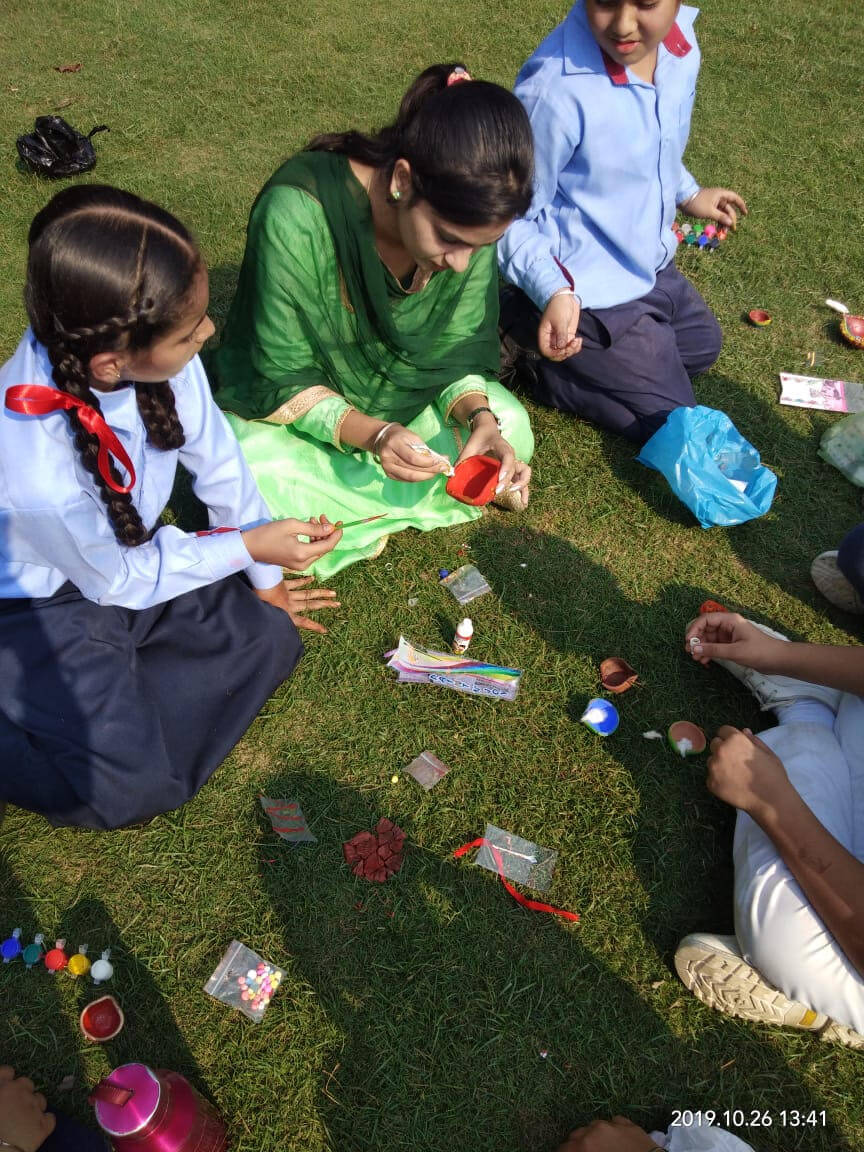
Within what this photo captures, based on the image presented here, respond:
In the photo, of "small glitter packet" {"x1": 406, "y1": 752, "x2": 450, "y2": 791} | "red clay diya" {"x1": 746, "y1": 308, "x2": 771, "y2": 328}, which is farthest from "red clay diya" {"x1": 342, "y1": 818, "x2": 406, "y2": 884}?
"red clay diya" {"x1": 746, "y1": 308, "x2": 771, "y2": 328}

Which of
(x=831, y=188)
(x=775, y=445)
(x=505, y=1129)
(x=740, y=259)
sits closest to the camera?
(x=505, y=1129)

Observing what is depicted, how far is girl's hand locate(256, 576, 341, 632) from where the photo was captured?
2814 mm

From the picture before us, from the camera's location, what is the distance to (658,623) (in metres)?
3.01

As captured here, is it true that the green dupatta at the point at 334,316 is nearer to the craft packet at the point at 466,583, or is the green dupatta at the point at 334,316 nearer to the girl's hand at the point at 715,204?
the craft packet at the point at 466,583

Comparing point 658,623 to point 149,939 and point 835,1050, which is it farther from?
point 149,939

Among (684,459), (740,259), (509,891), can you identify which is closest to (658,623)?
(684,459)

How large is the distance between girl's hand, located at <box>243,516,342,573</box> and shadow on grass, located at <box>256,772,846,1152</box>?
0.89 metres

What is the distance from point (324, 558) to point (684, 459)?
5.05 feet

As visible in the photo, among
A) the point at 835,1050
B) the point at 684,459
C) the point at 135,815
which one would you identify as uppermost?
the point at 684,459

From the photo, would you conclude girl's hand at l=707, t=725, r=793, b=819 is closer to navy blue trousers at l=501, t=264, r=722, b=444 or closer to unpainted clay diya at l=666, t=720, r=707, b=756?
unpainted clay diya at l=666, t=720, r=707, b=756

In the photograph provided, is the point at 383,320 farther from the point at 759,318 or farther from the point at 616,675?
the point at 759,318

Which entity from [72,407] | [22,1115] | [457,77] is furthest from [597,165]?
[22,1115]

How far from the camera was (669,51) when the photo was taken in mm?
3041

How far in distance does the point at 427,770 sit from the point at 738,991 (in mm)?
1070
